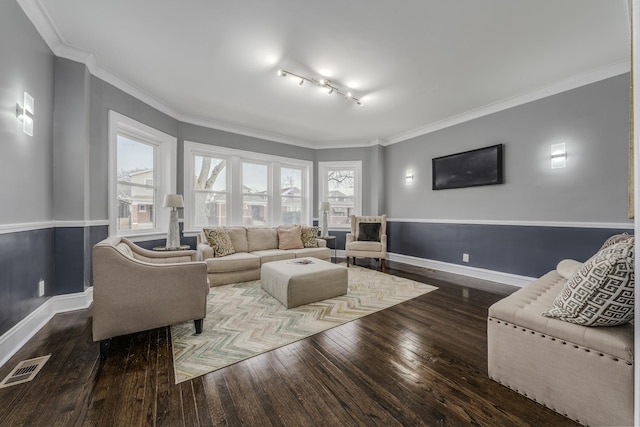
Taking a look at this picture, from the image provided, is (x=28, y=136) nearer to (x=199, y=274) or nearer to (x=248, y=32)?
(x=199, y=274)

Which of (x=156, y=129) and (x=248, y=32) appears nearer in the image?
(x=248, y=32)

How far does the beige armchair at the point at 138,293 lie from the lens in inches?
66.8

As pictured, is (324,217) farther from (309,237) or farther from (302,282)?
(302,282)

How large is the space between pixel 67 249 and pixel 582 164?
6034mm

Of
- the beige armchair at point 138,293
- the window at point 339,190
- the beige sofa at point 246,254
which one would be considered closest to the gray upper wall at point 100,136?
the beige sofa at point 246,254

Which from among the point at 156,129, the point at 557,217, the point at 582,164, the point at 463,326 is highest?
the point at 156,129

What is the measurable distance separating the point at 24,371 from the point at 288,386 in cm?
175

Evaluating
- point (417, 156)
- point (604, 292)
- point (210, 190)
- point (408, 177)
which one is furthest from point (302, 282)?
point (417, 156)

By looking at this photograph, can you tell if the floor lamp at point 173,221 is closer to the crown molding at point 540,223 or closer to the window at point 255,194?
the window at point 255,194

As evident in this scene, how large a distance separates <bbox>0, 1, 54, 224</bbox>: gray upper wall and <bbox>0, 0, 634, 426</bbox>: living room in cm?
2

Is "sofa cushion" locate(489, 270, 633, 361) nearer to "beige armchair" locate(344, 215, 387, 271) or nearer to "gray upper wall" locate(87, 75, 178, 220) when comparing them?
"beige armchair" locate(344, 215, 387, 271)

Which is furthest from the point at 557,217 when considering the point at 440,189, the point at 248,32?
the point at 248,32

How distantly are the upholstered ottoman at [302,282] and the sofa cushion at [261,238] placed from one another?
1.19 metres

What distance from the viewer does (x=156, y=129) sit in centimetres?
369
